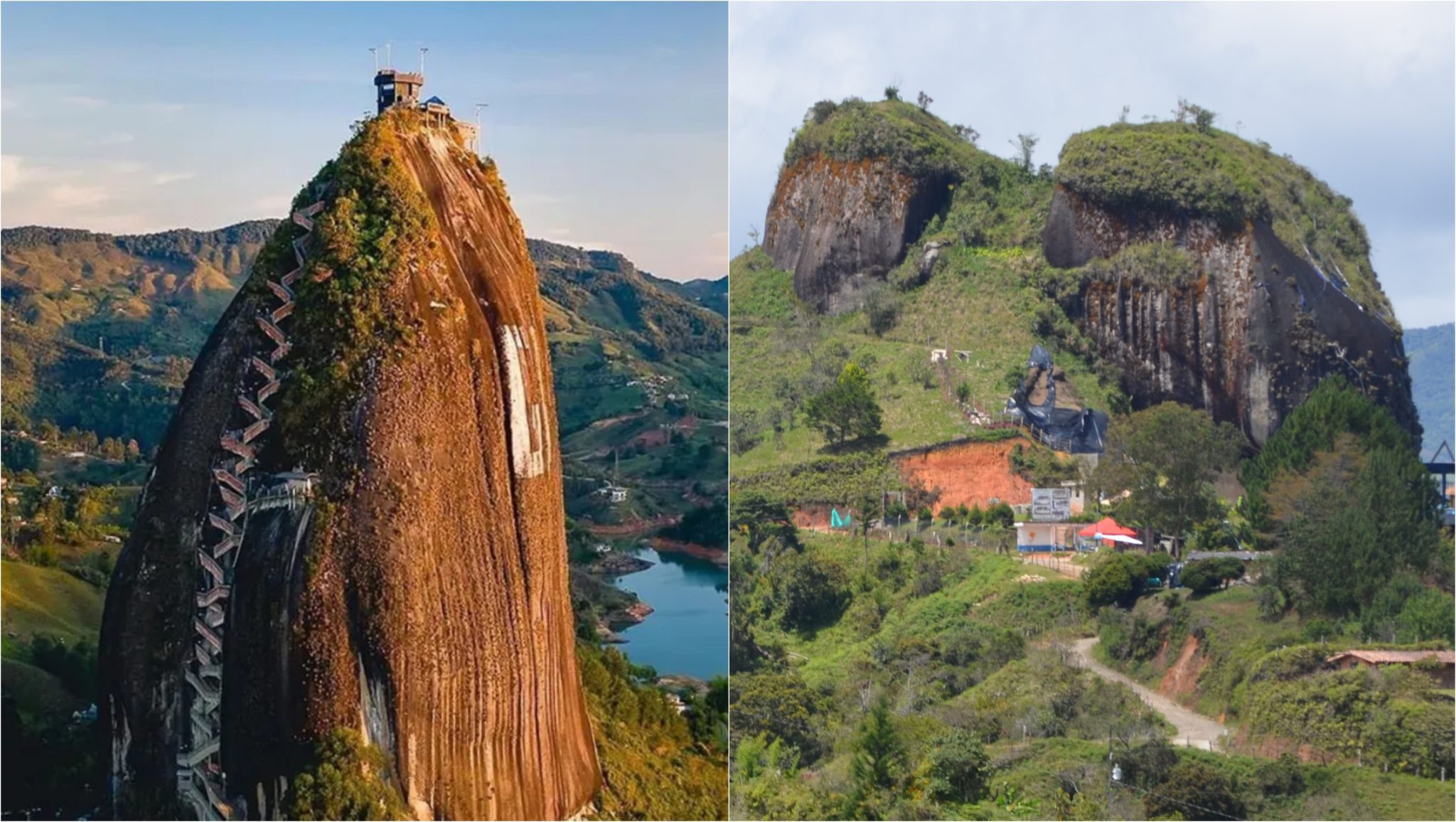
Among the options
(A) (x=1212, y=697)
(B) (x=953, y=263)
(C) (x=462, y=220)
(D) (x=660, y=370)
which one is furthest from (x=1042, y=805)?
(D) (x=660, y=370)

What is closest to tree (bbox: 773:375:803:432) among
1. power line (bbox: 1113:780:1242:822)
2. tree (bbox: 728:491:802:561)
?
tree (bbox: 728:491:802:561)

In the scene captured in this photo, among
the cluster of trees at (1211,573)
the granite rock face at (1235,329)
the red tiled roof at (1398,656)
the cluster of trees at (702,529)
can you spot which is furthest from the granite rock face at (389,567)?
the cluster of trees at (702,529)

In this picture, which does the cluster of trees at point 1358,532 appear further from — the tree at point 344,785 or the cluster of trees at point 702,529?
the cluster of trees at point 702,529

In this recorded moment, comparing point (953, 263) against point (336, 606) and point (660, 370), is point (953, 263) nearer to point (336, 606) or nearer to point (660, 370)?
→ point (336, 606)

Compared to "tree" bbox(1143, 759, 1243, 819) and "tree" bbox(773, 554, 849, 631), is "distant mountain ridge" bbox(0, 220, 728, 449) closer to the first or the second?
"tree" bbox(773, 554, 849, 631)

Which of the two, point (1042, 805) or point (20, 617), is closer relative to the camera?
point (20, 617)

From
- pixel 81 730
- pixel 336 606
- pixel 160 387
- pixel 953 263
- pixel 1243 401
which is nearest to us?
pixel 336 606

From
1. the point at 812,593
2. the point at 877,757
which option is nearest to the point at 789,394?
the point at 812,593
